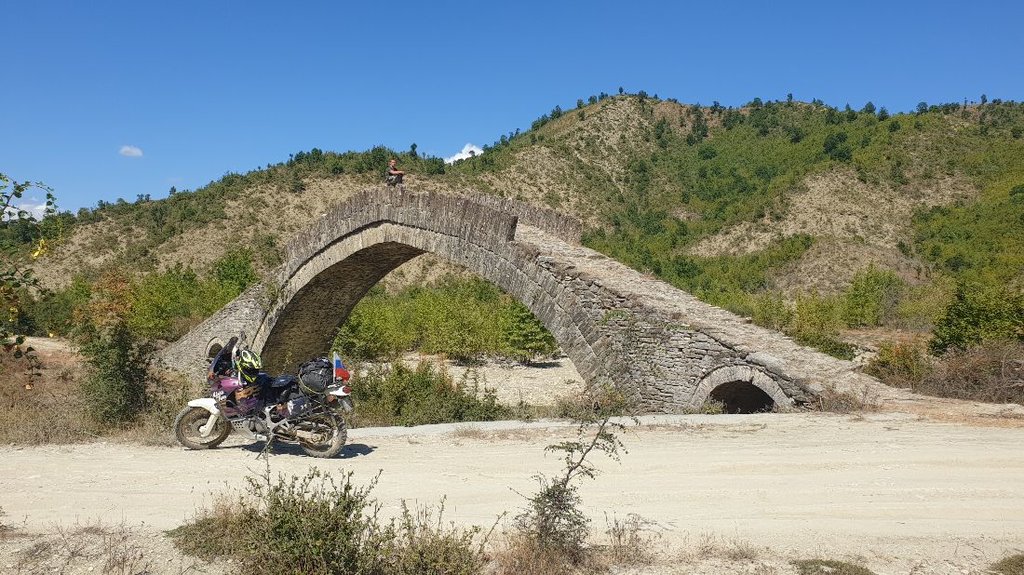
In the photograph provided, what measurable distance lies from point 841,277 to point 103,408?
112 feet

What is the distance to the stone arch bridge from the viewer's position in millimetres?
8461

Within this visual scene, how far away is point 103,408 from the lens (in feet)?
25.5

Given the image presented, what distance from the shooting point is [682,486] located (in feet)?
17.1

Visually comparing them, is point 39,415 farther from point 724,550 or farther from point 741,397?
point 741,397

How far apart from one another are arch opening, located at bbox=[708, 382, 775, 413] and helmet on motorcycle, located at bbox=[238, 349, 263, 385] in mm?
5330

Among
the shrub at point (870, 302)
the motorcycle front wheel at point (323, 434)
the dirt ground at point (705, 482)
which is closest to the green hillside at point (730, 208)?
the shrub at point (870, 302)

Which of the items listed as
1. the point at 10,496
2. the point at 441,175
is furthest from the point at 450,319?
the point at 441,175

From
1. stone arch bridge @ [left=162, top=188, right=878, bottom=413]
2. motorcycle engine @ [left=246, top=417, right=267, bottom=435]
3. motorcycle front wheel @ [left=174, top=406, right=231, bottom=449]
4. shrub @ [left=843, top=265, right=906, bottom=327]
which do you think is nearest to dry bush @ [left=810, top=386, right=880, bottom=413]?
stone arch bridge @ [left=162, top=188, right=878, bottom=413]

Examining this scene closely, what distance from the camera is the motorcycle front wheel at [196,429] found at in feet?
21.9

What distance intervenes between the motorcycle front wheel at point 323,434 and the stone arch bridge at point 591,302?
2775 millimetres

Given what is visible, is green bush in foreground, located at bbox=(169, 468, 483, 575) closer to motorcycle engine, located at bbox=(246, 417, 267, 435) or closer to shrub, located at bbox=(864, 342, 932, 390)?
motorcycle engine, located at bbox=(246, 417, 267, 435)

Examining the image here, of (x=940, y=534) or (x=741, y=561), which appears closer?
(x=741, y=561)

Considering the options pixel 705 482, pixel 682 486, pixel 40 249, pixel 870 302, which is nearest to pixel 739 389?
pixel 705 482

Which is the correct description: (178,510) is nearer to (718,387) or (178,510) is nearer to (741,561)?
(741,561)
